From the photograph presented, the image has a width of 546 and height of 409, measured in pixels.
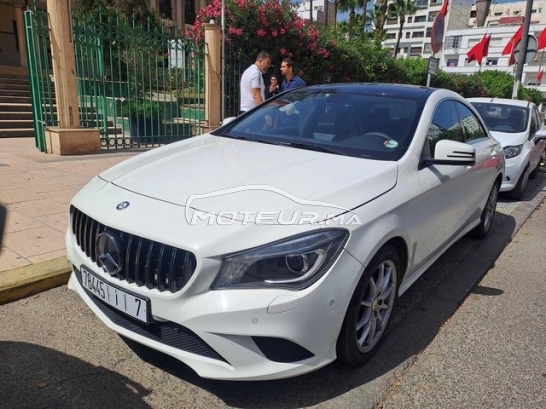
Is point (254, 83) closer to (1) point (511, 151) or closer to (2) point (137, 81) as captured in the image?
(2) point (137, 81)

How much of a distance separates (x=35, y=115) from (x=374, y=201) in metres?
7.08

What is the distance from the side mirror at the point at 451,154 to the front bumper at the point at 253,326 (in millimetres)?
1195

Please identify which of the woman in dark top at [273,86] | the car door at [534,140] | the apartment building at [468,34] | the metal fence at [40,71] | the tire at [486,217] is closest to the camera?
the tire at [486,217]

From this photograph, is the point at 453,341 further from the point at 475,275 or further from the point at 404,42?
the point at 404,42

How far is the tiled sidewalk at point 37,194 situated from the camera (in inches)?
136

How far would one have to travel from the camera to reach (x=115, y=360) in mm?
2395

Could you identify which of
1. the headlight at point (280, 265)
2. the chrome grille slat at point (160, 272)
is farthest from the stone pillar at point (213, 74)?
the headlight at point (280, 265)

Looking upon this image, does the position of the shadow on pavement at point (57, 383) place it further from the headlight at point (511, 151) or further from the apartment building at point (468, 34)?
the apartment building at point (468, 34)

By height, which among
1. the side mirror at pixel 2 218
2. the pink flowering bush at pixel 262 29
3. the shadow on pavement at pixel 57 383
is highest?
the pink flowering bush at pixel 262 29

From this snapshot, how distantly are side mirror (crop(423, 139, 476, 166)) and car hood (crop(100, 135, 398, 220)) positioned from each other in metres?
0.43

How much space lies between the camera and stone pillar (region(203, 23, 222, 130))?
9.16 m

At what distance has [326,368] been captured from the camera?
2.39 meters

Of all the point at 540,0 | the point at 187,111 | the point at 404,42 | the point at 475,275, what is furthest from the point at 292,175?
the point at 540,0

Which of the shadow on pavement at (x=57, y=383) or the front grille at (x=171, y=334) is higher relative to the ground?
the front grille at (x=171, y=334)
